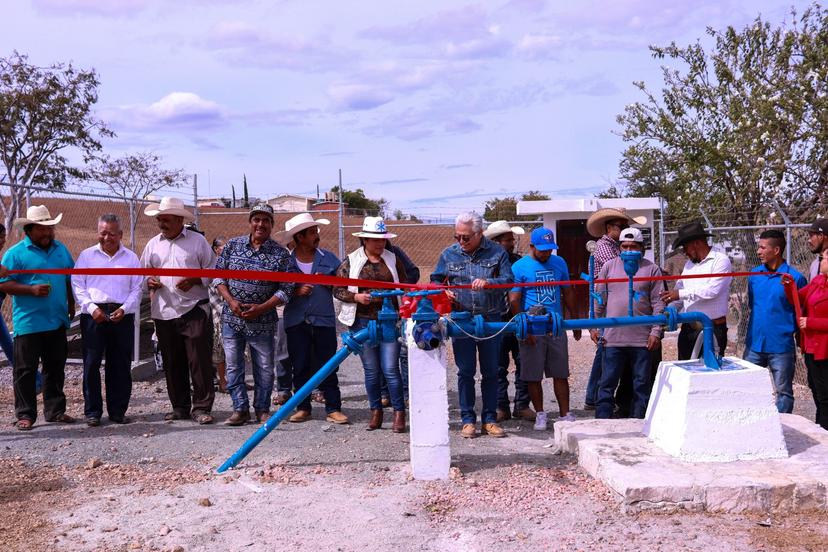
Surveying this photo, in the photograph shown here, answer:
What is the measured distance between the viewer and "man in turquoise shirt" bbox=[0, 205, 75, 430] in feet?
21.6

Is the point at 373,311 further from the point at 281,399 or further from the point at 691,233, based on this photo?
the point at 691,233

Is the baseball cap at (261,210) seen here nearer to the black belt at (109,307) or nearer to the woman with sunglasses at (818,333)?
the black belt at (109,307)

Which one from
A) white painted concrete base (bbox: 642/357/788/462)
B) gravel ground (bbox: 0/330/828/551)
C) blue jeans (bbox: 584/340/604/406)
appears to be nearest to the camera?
gravel ground (bbox: 0/330/828/551)

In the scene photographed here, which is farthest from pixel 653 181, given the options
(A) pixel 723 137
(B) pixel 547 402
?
(B) pixel 547 402

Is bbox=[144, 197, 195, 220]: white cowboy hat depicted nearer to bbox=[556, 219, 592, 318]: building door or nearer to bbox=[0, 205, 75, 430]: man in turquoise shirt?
bbox=[0, 205, 75, 430]: man in turquoise shirt

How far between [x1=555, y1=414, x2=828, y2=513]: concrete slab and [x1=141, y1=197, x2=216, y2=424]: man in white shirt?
3.28m

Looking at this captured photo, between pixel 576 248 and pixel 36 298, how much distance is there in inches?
366

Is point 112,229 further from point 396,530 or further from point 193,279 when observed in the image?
point 396,530

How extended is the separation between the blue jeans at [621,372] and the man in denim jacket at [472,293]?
2.79 ft

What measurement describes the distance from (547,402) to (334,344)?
7.30 feet

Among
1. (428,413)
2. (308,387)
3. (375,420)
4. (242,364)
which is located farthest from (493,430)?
(242,364)

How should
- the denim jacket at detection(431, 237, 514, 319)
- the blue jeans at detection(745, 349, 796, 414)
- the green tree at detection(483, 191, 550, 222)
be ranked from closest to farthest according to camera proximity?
the blue jeans at detection(745, 349, 796, 414) → the denim jacket at detection(431, 237, 514, 319) → the green tree at detection(483, 191, 550, 222)

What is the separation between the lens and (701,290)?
20.9ft

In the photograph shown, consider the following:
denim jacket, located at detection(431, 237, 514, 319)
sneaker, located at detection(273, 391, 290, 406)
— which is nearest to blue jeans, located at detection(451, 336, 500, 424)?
denim jacket, located at detection(431, 237, 514, 319)
